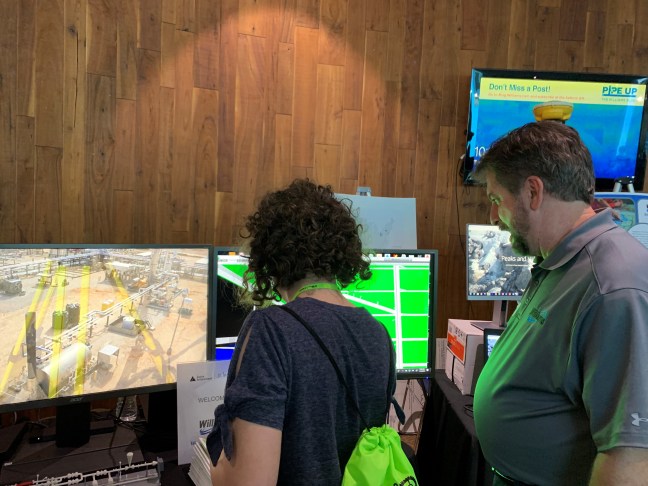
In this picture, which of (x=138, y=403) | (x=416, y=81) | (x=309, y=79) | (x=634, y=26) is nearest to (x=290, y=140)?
(x=309, y=79)

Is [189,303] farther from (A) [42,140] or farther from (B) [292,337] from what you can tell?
(A) [42,140]

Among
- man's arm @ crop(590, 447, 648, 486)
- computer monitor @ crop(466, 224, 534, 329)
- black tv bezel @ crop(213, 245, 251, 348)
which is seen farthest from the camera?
computer monitor @ crop(466, 224, 534, 329)

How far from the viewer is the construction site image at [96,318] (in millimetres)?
1325

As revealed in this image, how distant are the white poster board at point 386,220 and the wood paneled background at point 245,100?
0.51 m

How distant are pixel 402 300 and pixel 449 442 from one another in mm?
555

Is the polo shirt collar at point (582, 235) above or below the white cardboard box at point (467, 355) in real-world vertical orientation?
above

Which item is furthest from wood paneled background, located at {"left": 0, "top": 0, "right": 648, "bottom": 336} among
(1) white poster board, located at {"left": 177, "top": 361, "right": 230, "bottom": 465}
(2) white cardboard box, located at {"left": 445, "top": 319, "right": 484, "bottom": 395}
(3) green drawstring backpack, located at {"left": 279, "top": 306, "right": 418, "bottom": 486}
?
(3) green drawstring backpack, located at {"left": 279, "top": 306, "right": 418, "bottom": 486}

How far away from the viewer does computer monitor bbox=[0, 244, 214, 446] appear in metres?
1.33

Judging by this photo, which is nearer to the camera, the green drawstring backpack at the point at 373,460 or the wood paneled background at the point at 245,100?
the green drawstring backpack at the point at 373,460

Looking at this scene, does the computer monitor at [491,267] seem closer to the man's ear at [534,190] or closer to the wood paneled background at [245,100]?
the wood paneled background at [245,100]

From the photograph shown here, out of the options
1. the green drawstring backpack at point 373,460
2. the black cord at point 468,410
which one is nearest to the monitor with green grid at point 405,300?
the black cord at point 468,410

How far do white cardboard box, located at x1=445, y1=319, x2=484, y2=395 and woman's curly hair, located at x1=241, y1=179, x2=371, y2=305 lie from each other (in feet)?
3.24

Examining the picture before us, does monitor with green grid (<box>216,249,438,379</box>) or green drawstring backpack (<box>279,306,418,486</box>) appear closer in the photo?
green drawstring backpack (<box>279,306,418,486</box>)

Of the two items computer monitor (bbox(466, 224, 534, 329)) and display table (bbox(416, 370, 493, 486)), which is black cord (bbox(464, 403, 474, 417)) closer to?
display table (bbox(416, 370, 493, 486))
